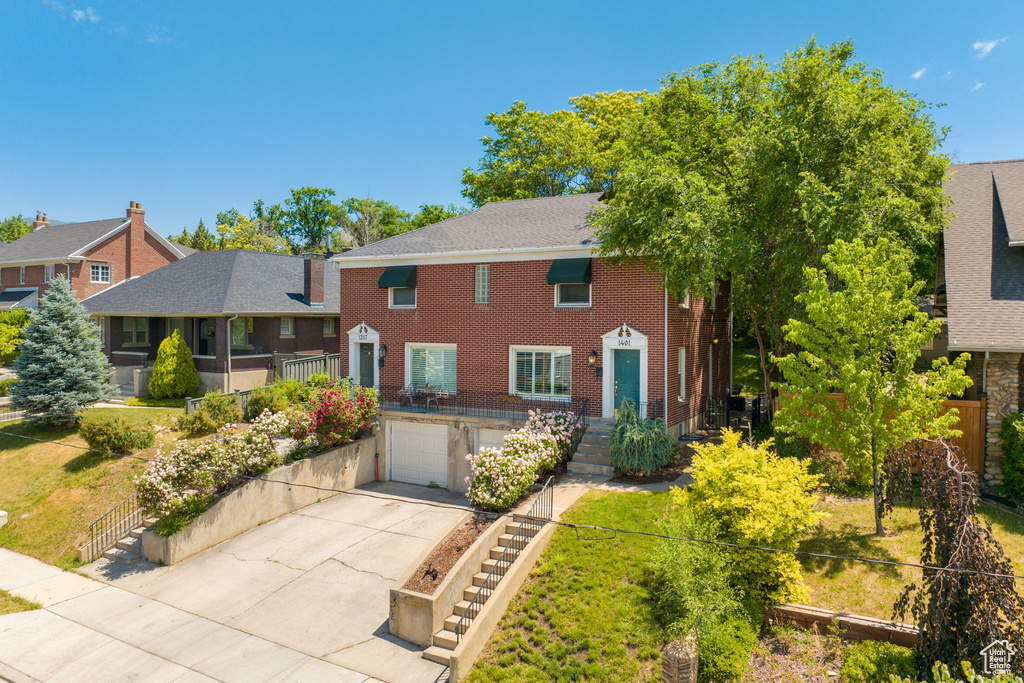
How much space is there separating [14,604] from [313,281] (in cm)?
1883

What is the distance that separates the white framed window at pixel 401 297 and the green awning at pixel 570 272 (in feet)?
19.7

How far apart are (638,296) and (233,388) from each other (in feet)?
59.2

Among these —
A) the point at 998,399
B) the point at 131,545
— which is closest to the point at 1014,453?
the point at 998,399

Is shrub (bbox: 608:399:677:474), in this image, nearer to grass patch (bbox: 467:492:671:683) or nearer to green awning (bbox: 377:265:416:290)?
grass patch (bbox: 467:492:671:683)

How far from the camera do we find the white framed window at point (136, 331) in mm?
29469

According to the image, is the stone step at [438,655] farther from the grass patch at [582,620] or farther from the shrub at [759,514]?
the shrub at [759,514]

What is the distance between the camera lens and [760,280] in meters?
18.5

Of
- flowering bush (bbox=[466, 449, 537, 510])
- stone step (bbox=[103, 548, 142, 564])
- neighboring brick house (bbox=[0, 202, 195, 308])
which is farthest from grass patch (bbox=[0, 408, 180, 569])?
neighboring brick house (bbox=[0, 202, 195, 308])

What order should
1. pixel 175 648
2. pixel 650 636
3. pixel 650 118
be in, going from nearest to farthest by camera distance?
pixel 650 636
pixel 175 648
pixel 650 118

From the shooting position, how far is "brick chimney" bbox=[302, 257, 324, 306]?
29.6 meters

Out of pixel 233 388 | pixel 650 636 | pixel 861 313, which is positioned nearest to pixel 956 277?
pixel 861 313

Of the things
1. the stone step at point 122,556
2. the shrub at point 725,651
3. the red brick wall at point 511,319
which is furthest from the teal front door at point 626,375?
the stone step at point 122,556

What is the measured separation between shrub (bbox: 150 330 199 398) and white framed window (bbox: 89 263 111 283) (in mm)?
19042

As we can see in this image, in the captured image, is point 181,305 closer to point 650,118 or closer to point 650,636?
point 650,118
